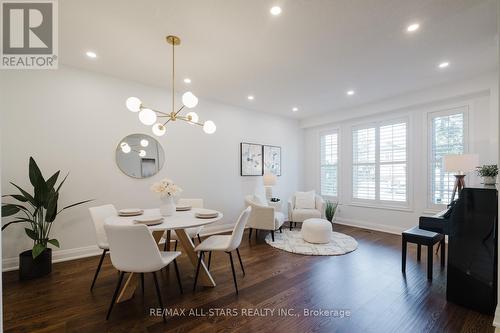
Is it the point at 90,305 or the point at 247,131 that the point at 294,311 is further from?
the point at 247,131

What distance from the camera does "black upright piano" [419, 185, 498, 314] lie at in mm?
2180

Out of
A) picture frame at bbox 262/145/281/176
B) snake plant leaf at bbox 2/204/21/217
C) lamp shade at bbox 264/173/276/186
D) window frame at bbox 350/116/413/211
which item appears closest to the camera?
snake plant leaf at bbox 2/204/21/217

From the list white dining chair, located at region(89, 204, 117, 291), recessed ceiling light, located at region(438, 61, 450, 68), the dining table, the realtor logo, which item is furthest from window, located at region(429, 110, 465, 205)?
the realtor logo

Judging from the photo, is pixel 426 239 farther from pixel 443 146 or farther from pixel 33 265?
pixel 33 265

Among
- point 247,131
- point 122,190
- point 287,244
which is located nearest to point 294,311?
point 287,244

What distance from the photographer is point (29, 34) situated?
262 cm

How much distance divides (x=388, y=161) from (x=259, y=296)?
417cm

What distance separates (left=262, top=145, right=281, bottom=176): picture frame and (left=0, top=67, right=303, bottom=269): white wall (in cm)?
122

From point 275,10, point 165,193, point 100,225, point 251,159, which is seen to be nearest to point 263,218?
point 251,159

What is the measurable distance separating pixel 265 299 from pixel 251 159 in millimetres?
3462

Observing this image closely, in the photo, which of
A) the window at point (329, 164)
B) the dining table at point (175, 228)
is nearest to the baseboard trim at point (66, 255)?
the dining table at point (175, 228)

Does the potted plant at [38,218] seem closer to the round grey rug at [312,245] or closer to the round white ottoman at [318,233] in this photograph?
the round grey rug at [312,245]

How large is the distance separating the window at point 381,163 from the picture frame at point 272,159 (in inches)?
72.7

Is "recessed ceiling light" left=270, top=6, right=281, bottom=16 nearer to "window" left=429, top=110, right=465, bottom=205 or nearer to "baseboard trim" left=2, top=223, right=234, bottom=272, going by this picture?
"window" left=429, top=110, right=465, bottom=205
